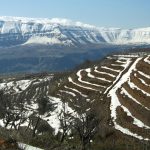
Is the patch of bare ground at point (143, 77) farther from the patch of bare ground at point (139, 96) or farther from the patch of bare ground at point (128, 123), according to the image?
the patch of bare ground at point (128, 123)

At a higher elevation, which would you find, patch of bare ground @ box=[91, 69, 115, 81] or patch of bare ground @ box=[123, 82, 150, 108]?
patch of bare ground @ box=[123, 82, 150, 108]

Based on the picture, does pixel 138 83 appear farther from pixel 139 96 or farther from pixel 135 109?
pixel 135 109

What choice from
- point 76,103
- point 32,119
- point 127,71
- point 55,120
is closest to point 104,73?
point 127,71

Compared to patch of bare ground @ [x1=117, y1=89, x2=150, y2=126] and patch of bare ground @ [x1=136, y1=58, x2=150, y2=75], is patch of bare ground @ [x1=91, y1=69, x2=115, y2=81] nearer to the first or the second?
patch of bare ground @ [x1=136, y1=58, x2=150, y2=75]

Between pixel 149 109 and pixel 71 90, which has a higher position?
pixel 149 109

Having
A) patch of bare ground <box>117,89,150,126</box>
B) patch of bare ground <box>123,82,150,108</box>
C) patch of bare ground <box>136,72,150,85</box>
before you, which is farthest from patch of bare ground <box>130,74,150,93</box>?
patch of bare ground <box>117,89,150,126</box>

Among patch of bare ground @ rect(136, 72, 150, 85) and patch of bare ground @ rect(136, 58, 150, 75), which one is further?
patch of bare ground @ rect(136, 58, 150, 75)

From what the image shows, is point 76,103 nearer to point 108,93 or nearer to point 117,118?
point 108,93

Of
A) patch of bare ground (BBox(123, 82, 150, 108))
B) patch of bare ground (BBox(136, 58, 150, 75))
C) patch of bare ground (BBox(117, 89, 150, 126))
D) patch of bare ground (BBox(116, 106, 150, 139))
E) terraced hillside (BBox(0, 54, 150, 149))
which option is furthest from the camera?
patch of bare ground (BBox(136, 58, 150, 75))

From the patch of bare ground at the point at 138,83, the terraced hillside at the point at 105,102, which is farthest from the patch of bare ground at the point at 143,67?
the patch of bare ground at the point at 138,83
